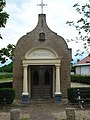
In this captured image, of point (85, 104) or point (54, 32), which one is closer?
point (85, 104)

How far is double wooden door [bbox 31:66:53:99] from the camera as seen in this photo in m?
28.5

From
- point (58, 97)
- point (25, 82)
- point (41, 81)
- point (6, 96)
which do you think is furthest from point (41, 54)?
point (6, 96)

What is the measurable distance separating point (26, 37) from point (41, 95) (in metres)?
5.00

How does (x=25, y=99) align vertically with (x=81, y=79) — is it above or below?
below

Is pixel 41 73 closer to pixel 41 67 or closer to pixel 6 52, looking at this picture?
pixel 41 67

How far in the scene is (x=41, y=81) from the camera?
A: 93.9 feet

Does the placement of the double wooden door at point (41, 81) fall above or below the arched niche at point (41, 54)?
below

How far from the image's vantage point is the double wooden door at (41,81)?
28.5 m

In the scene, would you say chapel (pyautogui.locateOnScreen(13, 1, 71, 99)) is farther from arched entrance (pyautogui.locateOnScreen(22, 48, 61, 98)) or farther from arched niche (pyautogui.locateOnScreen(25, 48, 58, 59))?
arched niche (pyautogui.locateOnScreen(25, 48, 58, 59))

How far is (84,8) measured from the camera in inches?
564

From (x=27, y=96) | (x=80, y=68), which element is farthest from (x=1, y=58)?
(x=80, y=68)

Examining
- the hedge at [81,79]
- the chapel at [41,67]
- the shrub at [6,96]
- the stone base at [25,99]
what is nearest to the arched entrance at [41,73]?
the chapel at [41,67]

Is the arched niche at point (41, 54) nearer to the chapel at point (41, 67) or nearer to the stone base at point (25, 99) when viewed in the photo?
the chapel at point (41, 67)

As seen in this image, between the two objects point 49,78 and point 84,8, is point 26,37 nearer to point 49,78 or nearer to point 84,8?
point 49,78
